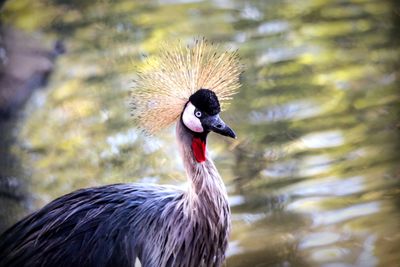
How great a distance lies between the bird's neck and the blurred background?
11 centimetres

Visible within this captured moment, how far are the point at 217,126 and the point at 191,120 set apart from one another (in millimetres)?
86

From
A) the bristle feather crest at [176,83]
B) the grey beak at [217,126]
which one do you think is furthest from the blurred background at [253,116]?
the grey beak at [217,126]

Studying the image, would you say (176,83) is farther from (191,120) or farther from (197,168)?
(197,168)

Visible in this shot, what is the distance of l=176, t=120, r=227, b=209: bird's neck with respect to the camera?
5.26 ft

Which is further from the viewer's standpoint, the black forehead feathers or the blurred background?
the blurred background

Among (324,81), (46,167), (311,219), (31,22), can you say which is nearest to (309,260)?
(311,219)

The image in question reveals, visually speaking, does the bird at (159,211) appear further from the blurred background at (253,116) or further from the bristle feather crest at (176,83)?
the blurred background at (253,116)

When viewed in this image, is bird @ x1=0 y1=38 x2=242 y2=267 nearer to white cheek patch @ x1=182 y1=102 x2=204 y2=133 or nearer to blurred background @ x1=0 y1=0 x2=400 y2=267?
white cheek patch @ x1=182 y1=102 x2=204 y2=133

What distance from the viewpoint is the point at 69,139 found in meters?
1.69

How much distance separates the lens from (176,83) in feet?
5.21

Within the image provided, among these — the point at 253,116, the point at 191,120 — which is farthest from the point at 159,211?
the point at 253,116

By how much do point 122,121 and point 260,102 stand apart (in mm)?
435

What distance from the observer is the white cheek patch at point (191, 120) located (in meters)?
1.55

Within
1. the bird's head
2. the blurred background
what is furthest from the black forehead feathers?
the blurred background
